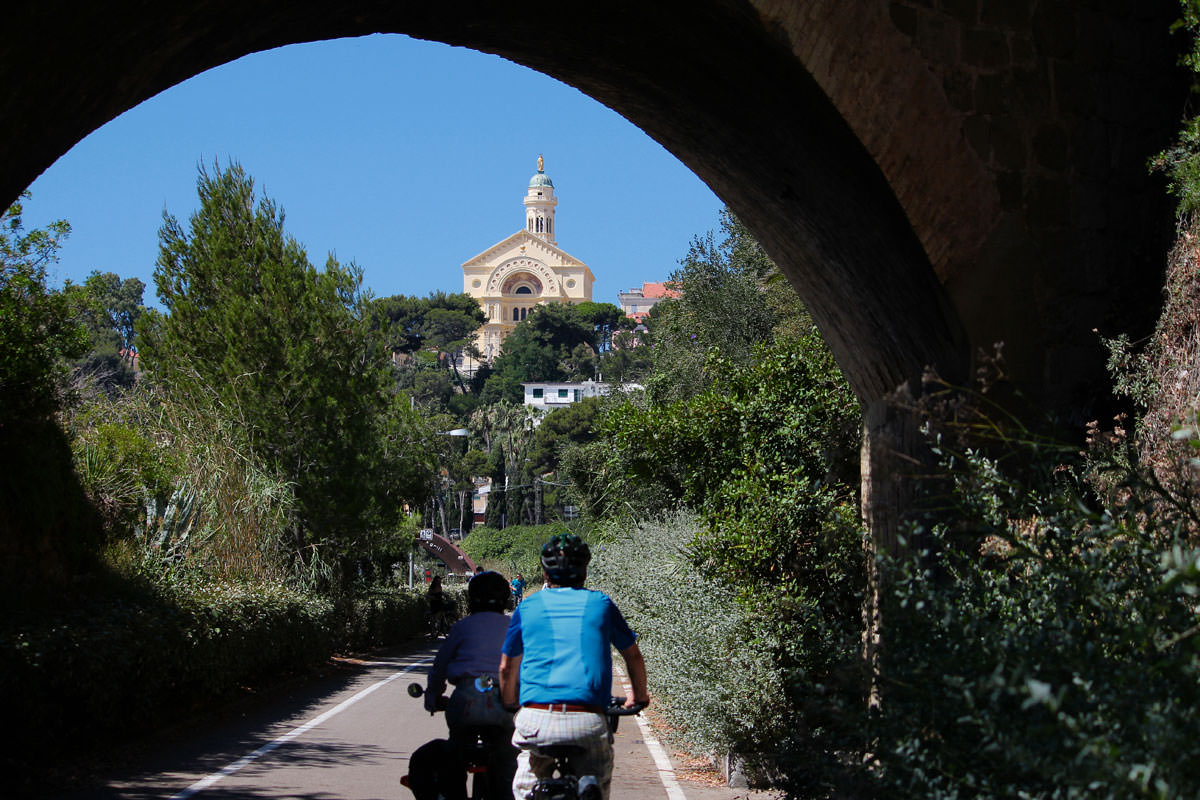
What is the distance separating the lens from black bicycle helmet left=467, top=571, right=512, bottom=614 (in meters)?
6.46

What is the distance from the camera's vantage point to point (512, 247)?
172500 millimetres

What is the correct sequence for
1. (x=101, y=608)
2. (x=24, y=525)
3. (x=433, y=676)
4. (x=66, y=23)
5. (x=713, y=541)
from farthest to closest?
1. (x=24, y=525)
2. (x=101, y=608)
3. (x=713, y=541)
4. (x=433, y=676)
5. (x=66, y=23)

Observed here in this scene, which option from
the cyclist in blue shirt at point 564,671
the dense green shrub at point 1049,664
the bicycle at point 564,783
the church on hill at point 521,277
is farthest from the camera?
the church on hill at point 521,277

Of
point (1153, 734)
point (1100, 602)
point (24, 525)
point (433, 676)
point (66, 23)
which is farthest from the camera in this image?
point (24, 525)

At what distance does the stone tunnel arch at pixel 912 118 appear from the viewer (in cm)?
673

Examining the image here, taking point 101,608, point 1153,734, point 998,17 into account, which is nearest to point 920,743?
point 1153,734

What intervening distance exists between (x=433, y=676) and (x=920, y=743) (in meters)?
3.24

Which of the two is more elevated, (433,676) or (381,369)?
(381,369)

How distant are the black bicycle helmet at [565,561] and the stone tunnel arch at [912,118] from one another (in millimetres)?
2822

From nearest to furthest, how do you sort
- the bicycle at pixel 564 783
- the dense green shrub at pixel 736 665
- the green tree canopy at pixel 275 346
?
the bicycle at pixel 564 783 < the dense green shrub at pixel 736 665 < the green tree canopy at pixel 275 346

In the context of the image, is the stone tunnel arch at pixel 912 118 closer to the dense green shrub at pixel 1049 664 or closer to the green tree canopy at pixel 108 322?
the dense green shrub at pixel 1049 664

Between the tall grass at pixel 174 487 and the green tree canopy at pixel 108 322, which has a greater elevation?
the green tree canopy at pixel 108 322

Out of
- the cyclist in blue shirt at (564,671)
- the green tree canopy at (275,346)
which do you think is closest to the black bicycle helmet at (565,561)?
the cyclist in blue shirt at (564,671)

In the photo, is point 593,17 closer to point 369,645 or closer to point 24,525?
point 24,525
